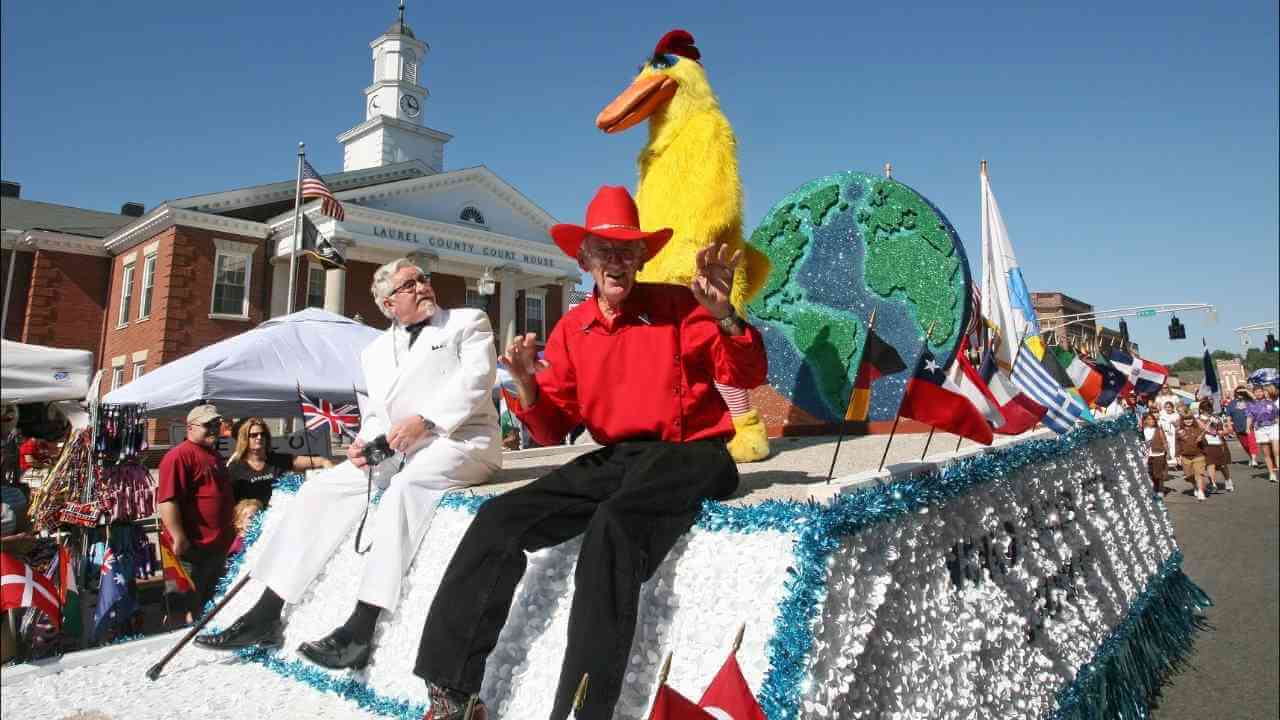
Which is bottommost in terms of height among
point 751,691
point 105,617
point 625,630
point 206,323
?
point 105,617

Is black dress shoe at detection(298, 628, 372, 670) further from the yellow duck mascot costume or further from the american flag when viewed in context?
the american flag

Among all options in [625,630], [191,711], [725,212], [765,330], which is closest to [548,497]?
[625,630]

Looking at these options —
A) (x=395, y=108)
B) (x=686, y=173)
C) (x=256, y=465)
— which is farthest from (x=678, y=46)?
(x=395, y=108)

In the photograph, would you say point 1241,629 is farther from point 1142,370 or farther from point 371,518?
point 371,518

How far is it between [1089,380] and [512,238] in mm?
19041

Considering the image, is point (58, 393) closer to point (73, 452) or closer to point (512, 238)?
point (73, 452)

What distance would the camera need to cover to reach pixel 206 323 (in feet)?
59.2

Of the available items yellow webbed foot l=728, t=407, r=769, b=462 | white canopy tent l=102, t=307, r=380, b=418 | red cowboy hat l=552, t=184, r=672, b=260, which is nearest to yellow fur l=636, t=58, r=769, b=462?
yellow webbed foot l=728, t=407, r=769, b=462

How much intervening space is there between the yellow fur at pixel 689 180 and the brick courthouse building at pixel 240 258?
33.5 feet

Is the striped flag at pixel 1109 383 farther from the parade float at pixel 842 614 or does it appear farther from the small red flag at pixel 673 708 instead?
the small red flag at pixel 673 708

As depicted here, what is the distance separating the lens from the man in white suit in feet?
9.54

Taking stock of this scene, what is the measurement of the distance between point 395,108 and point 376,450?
28964mm

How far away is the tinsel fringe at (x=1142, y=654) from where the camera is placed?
3.33 meters

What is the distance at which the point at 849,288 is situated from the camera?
535 centimetres
